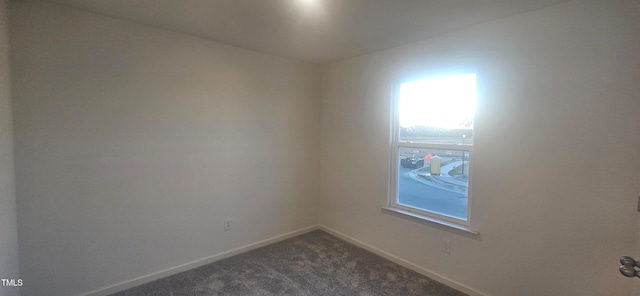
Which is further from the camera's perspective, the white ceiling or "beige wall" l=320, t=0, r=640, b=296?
the white ceiling

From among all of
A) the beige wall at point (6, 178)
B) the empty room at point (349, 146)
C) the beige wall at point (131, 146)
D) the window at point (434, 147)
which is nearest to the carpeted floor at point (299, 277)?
the empty room at point (349, 146)

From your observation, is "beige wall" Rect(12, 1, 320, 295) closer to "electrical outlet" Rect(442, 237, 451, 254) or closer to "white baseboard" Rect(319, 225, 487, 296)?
"white baseboard" Rect(319, 225, 487, 296)

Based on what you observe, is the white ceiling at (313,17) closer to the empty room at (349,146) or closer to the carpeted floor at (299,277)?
the empty room at (349,146)

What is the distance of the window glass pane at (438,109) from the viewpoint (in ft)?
7.80

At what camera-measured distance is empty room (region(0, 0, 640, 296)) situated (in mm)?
1760

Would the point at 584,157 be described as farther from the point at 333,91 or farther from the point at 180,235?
the point at 180,235

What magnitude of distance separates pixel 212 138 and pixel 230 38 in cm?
101

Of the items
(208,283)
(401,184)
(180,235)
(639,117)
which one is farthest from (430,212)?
(180,235)

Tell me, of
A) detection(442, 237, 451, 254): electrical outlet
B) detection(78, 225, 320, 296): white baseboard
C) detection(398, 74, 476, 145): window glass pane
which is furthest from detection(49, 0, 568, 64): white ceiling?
detection(78, 225, 320, 296): white baseboard

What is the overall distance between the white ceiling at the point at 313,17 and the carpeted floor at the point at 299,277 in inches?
88.9

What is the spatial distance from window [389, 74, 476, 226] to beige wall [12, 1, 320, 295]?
144 centimetres

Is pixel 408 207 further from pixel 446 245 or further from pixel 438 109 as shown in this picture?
pixel 438 109

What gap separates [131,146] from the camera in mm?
2309

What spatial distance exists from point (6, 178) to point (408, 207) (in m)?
3.13
